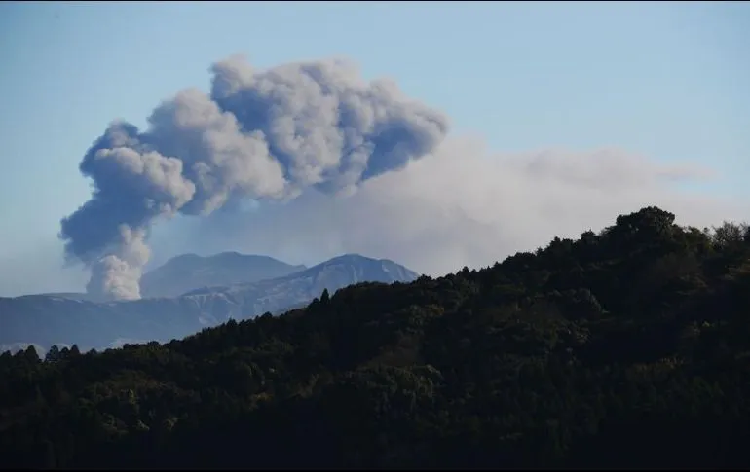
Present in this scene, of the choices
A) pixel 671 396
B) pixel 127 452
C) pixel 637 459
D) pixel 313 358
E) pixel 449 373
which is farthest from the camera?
pixel 313 358

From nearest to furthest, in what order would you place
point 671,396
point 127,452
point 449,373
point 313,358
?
1. point 671,396
2. point 127,452
3. point 449,373
4. point 313,358

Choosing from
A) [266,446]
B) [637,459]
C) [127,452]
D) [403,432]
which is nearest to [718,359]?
[637,459]

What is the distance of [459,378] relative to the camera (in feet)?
221

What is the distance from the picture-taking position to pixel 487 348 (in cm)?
7100

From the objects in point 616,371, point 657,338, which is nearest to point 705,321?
point 657,338

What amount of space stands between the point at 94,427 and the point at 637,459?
92.2 feet

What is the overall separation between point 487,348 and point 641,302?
1166 cm

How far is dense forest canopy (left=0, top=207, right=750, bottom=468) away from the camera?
5706 cm

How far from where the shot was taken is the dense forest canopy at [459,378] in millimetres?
57062

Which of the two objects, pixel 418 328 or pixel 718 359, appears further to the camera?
pixel 418 328

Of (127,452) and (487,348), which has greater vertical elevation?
(487,348)

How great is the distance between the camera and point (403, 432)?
60.1 meters

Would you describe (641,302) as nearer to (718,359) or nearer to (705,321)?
(705,321)

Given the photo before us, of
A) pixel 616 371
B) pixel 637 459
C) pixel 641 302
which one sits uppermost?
pixel 641 302
